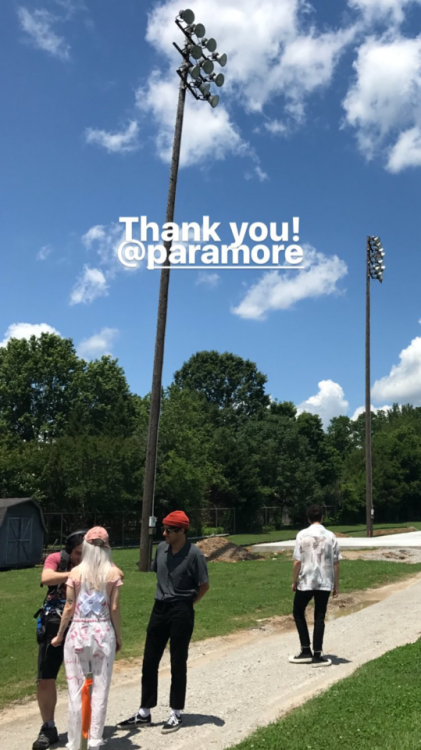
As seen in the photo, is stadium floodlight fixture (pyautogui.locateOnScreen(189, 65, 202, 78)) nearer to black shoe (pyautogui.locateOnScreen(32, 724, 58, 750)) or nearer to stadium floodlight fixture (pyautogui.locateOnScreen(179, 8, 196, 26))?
stadium floodlight fixture (pyautogui.locateOnScreen(179, 8, 196, 26))

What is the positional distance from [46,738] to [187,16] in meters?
19.1

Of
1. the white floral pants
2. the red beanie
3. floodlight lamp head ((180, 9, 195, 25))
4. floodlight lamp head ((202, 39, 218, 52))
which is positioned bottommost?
the white floral pants

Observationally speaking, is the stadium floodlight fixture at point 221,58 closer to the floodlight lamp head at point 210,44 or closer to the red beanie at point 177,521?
the floodlight lamp head at point 210,44

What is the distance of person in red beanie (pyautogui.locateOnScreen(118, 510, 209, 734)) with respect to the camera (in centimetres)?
598

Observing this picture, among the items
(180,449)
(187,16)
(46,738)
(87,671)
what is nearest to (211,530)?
(180,449)

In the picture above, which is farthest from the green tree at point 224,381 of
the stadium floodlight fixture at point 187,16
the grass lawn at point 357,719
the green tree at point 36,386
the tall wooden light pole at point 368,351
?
the grass lawn at point 357,719

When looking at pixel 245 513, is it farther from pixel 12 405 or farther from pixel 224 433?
pixel 12 405

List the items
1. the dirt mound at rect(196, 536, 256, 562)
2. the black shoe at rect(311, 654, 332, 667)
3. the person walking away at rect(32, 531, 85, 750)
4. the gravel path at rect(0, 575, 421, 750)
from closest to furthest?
the person walking away at rect(32, 531, 85, 750)
the gravel path at rect(0, 575, 421, 750)
the black shoe at rect(311, 654, 332, 667)
the dirt mound at rect(196, 536, 256, 562)

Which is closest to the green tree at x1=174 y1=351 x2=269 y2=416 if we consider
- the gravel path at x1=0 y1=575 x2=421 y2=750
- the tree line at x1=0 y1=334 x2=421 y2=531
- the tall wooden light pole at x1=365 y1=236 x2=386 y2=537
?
the tree line at x1=0 y1=334 x2=421 y2=531

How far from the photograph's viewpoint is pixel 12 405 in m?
59.2

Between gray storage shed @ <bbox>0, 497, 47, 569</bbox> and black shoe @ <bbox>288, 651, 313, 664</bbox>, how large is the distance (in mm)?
16302

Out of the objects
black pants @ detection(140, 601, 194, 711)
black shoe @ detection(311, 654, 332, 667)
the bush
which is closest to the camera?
black pants @ detection(140, 601, 194, 711)

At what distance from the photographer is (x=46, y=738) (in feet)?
18.1

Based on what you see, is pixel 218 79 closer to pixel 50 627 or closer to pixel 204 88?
pixel 204 88
